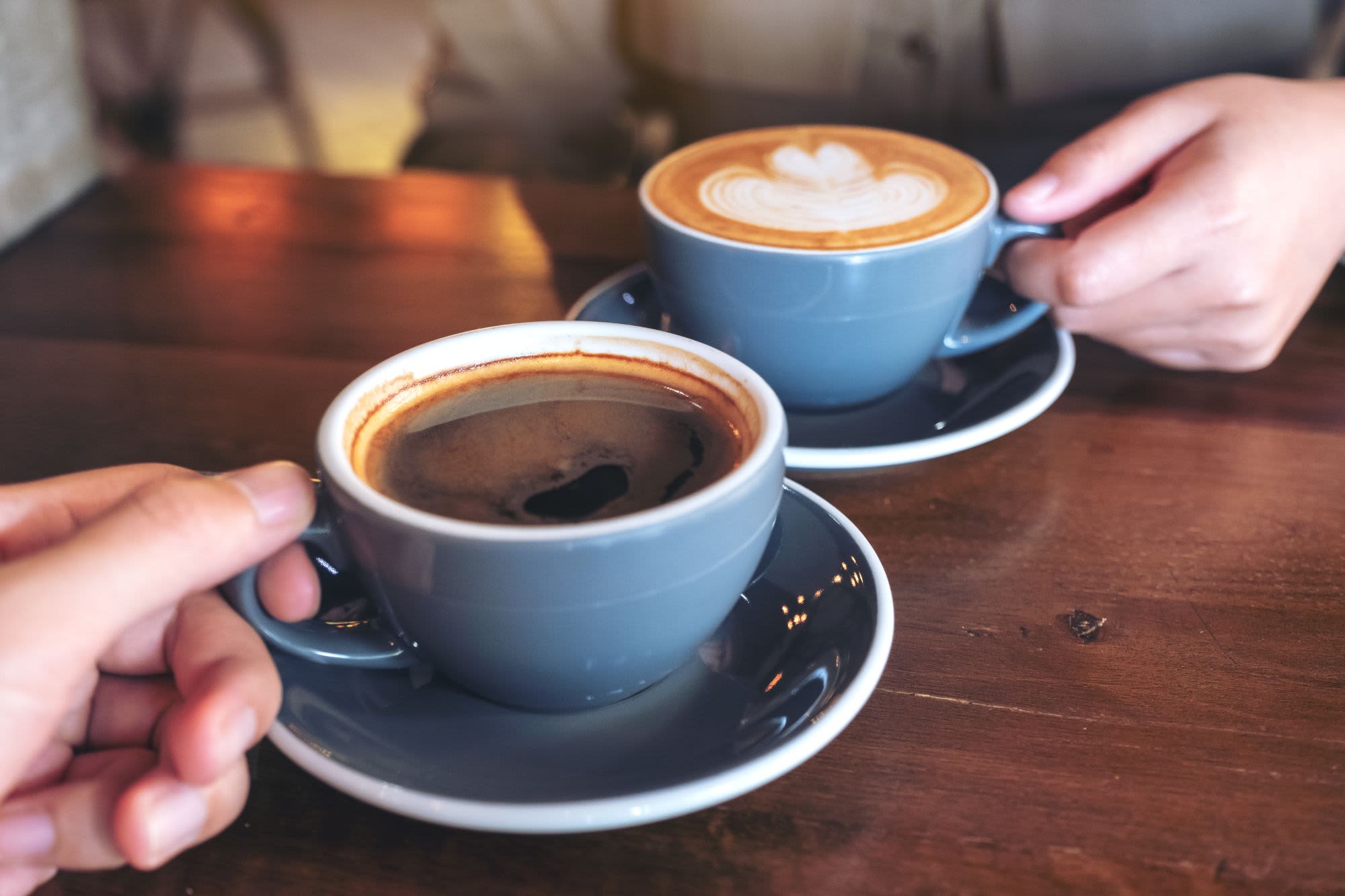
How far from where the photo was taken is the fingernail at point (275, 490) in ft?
1.57

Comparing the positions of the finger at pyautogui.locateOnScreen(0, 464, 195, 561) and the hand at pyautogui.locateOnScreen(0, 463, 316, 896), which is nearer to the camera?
the hand at pyautogui.locateOnScreen(0, 463, 316, 896)

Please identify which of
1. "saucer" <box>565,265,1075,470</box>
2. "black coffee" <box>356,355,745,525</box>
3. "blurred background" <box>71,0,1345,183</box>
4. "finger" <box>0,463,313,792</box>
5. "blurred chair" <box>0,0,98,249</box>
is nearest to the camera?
"finger" <box>0,463,313,792</box>

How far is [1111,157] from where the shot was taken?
873 millimetres

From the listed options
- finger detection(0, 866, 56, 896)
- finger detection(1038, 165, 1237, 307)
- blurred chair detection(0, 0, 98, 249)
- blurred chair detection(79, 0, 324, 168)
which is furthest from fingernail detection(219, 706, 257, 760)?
blurred chair detection(79, 0, 324, 168)

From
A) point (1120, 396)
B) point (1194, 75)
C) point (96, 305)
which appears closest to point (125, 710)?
point (96, 305)

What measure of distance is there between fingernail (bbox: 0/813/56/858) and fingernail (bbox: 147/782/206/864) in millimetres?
51

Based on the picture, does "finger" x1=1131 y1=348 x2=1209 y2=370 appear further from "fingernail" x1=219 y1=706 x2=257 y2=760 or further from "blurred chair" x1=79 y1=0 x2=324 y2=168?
"blurred chair" x1=79 y1=0 x2=324 y2=168

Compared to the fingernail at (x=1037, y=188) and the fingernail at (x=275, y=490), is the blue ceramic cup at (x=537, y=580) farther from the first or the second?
the fingernail at (x=1037, y=188)

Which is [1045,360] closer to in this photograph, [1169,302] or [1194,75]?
[1169,302]

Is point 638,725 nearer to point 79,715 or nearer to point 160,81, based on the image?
point 79,715

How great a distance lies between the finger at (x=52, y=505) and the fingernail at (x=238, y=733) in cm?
14

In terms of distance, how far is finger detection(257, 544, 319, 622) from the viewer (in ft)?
1.70

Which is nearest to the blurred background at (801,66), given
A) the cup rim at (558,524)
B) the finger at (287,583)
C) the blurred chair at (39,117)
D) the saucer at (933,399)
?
the blurred chair at (39,117)

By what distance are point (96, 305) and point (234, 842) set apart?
0.74 meters
